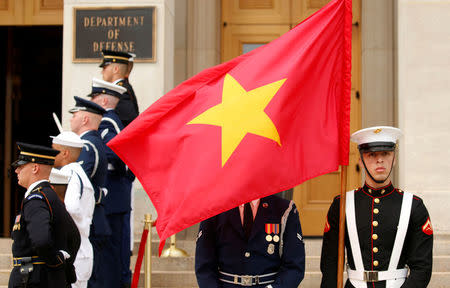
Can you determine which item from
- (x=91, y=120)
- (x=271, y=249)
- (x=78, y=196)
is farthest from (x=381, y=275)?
(x=91, y=120)

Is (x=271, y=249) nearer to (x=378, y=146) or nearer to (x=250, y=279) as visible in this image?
(x=250, y=279)

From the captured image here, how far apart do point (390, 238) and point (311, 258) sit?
3712 mm

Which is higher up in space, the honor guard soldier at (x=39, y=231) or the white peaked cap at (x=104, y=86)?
the white peaked cap at (x=104, y=86)

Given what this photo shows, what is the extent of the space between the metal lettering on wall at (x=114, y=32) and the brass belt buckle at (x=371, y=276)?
5390 millimetres

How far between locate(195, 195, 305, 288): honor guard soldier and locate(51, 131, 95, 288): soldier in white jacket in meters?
2.02

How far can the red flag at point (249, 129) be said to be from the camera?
3.90m

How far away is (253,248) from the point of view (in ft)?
13.3

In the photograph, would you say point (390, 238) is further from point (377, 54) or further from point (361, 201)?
point (377, 54)

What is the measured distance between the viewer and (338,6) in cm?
431

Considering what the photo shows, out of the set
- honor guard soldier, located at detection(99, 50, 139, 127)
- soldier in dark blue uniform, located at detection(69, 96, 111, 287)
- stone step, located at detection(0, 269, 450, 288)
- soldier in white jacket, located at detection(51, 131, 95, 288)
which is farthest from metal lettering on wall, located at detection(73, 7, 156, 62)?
soldier in white jacket, located at detection(51, 131, 95, 288)

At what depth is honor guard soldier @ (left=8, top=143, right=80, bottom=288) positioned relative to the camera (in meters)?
4.74

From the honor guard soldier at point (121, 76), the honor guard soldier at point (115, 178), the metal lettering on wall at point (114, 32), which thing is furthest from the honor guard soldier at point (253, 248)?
the metal lettering on wall at point (114, 32)

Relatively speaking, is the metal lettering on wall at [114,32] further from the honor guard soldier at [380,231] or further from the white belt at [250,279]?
the white belt at [250,279]

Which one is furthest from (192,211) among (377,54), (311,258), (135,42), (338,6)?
(377,54)
